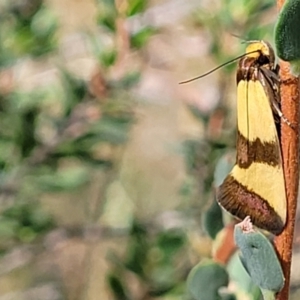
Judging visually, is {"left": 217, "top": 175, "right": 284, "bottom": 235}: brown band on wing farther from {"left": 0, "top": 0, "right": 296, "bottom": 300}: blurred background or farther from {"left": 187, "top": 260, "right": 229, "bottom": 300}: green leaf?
{"left": 0, "top": 0, "right": 296, "bottom": 300}: blurred background

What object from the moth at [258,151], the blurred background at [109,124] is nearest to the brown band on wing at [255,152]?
the moth at [258,151]

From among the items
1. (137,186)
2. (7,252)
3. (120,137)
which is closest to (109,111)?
(120,137)

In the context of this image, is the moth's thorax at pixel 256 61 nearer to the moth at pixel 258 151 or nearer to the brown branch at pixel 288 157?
the moth at pixel 258 151

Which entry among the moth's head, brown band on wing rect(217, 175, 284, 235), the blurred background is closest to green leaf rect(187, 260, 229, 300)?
brown band on wing rect(217, 175, 284, 235)

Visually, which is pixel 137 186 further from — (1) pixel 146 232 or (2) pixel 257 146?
(2) pixel 257 146

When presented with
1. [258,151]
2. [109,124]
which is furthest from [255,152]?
[109,124]

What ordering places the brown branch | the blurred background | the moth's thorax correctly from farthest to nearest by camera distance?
1. the blurred background
2. the moth's thorax
3. the brown branch
